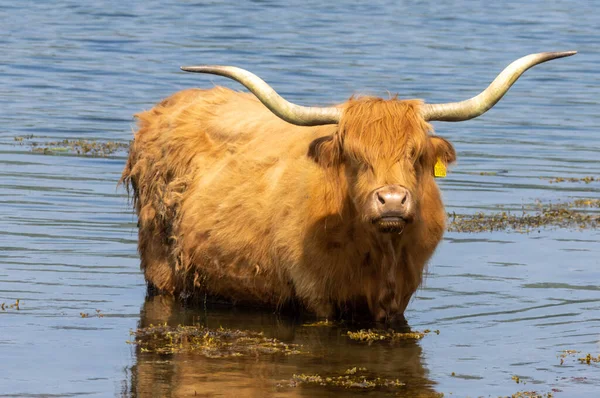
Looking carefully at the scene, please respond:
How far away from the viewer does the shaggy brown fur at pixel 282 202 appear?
23.3 feet

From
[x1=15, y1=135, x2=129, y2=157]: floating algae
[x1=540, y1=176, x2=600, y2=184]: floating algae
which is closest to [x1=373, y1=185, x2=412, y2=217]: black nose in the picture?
[x1=540, y1=176, x2=600, y2=184]: floating algae

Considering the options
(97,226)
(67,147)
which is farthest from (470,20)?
(97,226)

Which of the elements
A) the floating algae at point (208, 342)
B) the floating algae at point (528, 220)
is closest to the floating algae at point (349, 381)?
the floating algae at point (208, 342)

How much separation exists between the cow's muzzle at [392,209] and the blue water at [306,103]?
2.20ft

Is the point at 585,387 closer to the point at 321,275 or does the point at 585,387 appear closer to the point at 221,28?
the point at 321,275

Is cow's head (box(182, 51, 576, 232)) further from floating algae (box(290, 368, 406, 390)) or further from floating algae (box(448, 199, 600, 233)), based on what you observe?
floating algae (box(448, 199, 600, 233))

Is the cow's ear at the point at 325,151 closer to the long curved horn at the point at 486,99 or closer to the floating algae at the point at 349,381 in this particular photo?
the long curved horn at the point at 486,99

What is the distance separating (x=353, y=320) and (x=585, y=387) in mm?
1813

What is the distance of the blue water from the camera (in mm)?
6414

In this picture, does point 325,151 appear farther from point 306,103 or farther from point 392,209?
point 306,103

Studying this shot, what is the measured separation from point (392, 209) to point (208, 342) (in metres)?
1.16

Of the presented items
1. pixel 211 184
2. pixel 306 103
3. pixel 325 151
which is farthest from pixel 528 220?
pixel 306 103

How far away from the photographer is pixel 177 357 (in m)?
6.56

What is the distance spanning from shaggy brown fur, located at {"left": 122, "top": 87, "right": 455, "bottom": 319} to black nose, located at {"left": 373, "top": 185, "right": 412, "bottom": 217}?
0.09 m
